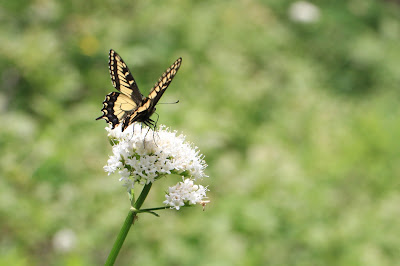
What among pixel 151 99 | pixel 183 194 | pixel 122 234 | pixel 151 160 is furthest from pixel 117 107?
pixel 122 234

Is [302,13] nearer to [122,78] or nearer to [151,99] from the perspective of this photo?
[122,78]

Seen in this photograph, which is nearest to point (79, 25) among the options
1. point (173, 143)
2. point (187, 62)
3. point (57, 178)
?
point (187, 62)

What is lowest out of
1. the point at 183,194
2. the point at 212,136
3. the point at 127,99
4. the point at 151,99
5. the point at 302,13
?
the point at 183,194

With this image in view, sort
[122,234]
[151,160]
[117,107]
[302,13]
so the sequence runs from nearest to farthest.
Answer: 1. [122,234]
2. [151,160]
3. [117,107]
4. [302,13]

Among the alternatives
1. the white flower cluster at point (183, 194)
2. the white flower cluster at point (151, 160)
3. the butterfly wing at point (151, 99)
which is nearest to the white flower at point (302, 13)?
the butterfly wing at point (151, 99)

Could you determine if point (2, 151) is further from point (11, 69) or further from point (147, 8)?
point (147, 8)

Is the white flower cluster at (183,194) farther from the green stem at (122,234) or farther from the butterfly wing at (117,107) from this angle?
the butterfly wing at (117,107)

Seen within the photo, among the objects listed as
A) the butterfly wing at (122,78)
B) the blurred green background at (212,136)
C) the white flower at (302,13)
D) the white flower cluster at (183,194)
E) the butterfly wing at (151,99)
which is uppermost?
the white flower at (302,13)
